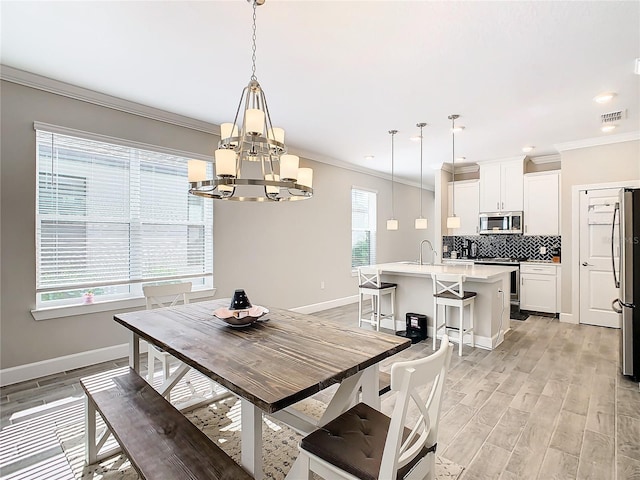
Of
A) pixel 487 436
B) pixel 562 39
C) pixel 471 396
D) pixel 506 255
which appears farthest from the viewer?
pixel 506 255

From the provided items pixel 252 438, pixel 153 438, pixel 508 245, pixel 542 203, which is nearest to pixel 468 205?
pixel 508 245

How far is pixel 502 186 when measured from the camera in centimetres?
608

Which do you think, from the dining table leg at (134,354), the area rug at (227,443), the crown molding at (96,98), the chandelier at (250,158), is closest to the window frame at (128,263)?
the crown molding at (96,98)

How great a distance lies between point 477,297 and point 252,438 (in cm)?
348

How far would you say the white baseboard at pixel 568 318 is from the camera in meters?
5.06

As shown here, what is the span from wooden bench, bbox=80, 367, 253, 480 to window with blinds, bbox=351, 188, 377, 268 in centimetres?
510

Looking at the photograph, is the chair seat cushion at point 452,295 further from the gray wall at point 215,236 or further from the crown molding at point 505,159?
the crown molding at point 505,159

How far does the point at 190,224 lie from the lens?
13.5 ft

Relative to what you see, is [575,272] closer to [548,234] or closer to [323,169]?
[548,234]

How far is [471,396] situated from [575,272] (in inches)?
137

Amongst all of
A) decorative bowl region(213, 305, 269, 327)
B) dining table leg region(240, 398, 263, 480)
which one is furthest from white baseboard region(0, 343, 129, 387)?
dining table leg region(240, 398, 263, 480)

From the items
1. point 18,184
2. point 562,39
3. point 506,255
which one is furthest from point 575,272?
point 18,184

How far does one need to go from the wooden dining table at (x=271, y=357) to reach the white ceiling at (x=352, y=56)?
1.98 meters

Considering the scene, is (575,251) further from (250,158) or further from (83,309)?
(83,309)
